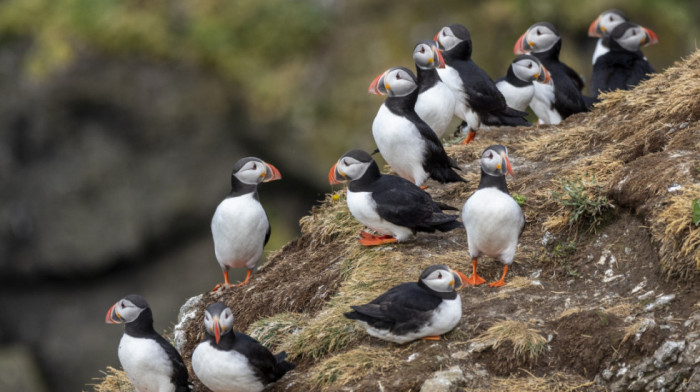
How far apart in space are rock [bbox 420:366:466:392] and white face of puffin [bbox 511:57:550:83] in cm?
390

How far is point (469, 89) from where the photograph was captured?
7121mm

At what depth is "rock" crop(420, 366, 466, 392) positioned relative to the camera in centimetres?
413

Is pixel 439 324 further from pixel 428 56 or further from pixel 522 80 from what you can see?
pixel 522 80

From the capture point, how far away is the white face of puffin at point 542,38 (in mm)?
8141

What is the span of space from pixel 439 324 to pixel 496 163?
36.9 inches

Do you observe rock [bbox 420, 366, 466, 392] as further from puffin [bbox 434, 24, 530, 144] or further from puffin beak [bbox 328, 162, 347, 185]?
puffin [bbox 434, 24, 530, 144]

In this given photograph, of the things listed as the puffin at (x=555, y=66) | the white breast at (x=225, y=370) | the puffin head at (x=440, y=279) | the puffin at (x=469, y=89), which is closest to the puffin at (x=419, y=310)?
the puffin head at (x=440, y=279)

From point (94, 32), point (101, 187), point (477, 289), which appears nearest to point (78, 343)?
point (101, 187)

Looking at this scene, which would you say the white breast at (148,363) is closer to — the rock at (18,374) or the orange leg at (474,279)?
the orange leg at (474,279)

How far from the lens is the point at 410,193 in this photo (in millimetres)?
5348

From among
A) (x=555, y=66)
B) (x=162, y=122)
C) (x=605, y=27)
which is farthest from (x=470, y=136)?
(x=162, y=122)

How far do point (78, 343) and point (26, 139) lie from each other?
8.96 feet

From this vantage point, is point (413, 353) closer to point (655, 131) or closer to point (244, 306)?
point (244, 306)

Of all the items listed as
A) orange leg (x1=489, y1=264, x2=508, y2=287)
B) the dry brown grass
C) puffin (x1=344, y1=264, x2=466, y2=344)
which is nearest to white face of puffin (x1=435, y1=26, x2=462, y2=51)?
orange leg (x1=489, y1=264, x2=508, y2=287)
